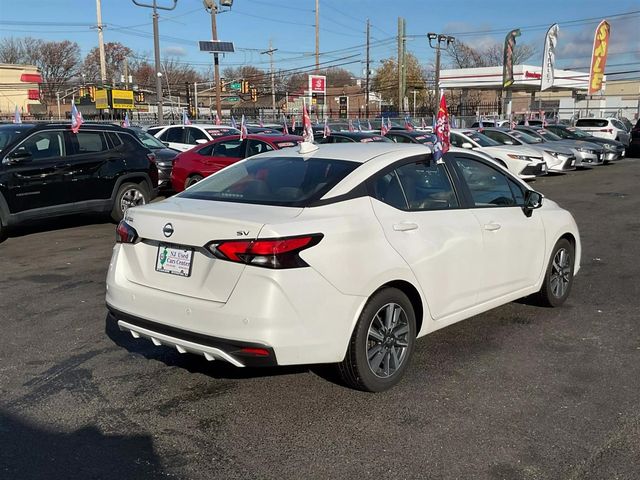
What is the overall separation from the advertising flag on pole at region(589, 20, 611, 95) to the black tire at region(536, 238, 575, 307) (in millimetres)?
37346

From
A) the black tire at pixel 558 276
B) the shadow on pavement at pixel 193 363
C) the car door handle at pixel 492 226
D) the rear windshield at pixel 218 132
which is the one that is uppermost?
the rear windshield at pixel 218 132

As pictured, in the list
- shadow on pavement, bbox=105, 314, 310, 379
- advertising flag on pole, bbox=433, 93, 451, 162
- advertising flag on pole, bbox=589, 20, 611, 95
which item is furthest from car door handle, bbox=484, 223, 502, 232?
advertising flag on pole, bbox=589, 20, 611, 95

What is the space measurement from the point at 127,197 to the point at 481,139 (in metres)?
12.0

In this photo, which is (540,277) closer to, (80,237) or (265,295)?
(265,295)

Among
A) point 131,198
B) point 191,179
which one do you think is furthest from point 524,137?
point 131,198

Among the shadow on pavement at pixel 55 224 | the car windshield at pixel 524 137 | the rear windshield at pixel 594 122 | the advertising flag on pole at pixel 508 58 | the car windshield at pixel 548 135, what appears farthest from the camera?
the advertising flag on pole at pixel 508 58

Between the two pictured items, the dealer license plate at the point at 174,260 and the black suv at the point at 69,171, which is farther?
the black suv at the point at 69,171

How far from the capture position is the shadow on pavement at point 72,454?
10.1ft

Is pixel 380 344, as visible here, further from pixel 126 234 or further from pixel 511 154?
pixel 511 154

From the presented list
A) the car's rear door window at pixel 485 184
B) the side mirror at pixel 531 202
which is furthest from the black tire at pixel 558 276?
the car's rear door window at pixel 485 184

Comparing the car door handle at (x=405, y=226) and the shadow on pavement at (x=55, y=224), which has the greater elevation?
the car door handle at (x=405, y=226)

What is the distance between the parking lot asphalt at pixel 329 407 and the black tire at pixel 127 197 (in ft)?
14.9

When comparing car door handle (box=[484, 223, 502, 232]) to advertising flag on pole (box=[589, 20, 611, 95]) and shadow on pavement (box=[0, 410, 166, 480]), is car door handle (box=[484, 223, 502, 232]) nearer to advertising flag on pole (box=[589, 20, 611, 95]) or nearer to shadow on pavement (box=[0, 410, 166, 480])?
shadow on pavement (box=[0, 410, 166, 480])

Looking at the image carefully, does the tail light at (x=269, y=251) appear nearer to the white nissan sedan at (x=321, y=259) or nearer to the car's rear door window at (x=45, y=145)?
the white nissan sedan at (x=321, y=259)
